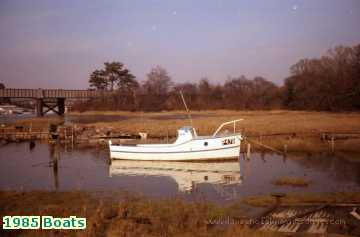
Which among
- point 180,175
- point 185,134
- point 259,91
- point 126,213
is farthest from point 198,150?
point 259,91

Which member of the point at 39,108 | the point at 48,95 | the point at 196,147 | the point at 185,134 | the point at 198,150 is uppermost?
the point at 48,95

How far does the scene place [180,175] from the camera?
28781mm

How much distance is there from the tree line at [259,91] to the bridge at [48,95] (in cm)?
350

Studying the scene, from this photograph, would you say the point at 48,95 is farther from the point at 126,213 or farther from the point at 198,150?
the point at 126,213

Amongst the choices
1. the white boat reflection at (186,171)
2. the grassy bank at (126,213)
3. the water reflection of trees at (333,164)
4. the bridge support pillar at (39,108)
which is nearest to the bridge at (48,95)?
the bridge support pillar at (39,108)

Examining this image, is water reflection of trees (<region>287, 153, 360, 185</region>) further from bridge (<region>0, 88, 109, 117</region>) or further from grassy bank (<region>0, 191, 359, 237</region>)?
bridge (<region>0, 88, 109, 117</region>)

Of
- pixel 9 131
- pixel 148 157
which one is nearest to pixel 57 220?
pixel 148 157

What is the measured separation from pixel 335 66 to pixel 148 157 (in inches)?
2452

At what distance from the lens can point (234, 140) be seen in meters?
33.1

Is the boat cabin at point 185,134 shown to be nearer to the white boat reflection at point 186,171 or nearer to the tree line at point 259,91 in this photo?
the white boat reflection at point 186,171

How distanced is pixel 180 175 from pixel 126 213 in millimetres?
12649

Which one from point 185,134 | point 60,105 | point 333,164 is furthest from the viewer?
point 60,105

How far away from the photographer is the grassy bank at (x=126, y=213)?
45.4ft

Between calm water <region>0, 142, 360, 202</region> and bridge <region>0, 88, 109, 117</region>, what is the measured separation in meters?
72.3
